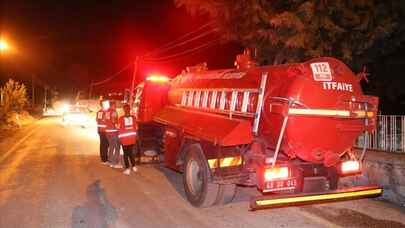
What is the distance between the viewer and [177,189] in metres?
9.25

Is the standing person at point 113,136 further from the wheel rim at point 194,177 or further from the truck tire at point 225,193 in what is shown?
the truck tire at point 225,193

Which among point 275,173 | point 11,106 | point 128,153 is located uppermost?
point 11,106

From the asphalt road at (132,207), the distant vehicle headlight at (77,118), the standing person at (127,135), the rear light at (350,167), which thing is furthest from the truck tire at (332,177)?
the distant vehicle headlight at (77,118)

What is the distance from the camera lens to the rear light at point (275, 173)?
653 cm

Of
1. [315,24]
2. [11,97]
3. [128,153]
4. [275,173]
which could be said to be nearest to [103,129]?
[128,153]

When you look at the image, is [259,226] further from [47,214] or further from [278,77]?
[47,214]

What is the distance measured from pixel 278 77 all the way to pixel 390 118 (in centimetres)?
473

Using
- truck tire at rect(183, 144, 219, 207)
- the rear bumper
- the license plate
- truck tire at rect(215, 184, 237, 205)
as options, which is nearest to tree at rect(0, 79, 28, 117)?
truck tire at rect(183, 144, 219, 207)

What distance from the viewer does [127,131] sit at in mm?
10930

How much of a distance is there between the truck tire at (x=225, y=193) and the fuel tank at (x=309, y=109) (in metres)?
1.08

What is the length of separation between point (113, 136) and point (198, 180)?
4761 mm

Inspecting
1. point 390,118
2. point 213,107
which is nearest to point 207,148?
point 213,107

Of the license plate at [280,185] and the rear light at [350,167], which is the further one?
the rear light at [350,167]

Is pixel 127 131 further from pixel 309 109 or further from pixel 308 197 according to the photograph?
pixel 308 197
